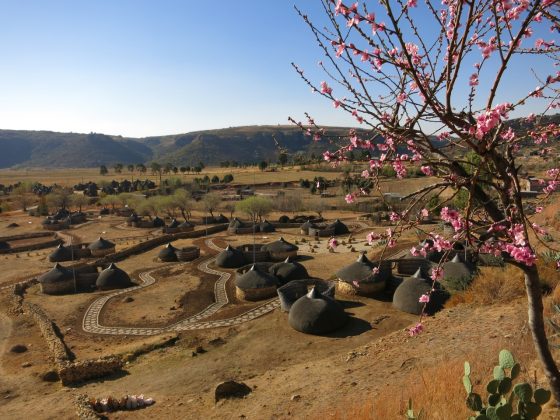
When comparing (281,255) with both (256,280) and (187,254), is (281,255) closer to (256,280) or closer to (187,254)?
(187,254)

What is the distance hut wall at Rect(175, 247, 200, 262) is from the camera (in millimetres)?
33000

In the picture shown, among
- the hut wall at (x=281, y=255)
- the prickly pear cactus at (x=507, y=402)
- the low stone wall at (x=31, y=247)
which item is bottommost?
the low stone wall at (x=31, y=247)

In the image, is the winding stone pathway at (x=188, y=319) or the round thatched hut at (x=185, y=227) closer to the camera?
the winding stone pathway at (x=188, y=319)

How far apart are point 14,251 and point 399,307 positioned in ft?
118

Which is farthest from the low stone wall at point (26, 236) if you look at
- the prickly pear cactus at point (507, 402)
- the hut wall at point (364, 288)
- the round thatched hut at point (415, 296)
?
the prickly pear cactus at point (507, 402)

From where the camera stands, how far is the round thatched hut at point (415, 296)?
1672 cm

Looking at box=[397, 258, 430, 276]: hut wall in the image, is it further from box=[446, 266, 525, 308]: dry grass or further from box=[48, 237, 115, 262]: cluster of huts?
box=[48, 237, 115, 262]: cluster of huts

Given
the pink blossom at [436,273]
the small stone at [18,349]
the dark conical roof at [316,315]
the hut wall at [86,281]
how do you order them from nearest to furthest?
the pink blossom at [436,273]
the dark conical roof at [316,315]
the small stone at [18,349]
the hut wall at [86,281]

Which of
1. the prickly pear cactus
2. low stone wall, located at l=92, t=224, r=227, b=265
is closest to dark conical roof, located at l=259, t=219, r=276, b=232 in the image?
low stone wall, located at l=92, t=224, r=227, b=265

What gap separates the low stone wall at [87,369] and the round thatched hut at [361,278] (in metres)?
10.7

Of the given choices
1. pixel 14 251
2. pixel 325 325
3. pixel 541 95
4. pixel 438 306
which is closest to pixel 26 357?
pixel 325 325

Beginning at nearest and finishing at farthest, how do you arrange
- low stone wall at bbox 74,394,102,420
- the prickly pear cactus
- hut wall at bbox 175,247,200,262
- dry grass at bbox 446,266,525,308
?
the prickly pear cactus < low stone wall at bbox 74,394,102,420 < dry grass at bbox 446,266,525,308 < hut wall at bbox 175,247,200,262

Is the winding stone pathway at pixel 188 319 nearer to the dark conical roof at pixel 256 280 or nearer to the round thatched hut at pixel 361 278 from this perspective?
the dark conical roof at pixel 256 280

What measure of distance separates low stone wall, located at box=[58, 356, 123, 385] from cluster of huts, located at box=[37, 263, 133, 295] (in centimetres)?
1102
